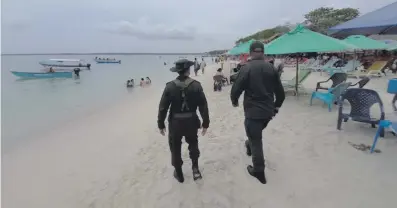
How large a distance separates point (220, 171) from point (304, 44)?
4.70 m

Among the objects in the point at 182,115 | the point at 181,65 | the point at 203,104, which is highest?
the point at 181,65

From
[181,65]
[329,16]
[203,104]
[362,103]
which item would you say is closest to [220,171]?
[203,104]

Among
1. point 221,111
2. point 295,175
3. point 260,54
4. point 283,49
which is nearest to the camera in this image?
point 260,54

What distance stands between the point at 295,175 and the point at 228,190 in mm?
918

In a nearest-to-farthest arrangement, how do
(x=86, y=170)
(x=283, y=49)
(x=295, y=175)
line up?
1. (x=295, y=175)
2. (x=86, y=170)
3. (x=283, y=49)

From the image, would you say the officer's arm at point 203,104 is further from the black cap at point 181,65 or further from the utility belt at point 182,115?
the black cap at point 181,65

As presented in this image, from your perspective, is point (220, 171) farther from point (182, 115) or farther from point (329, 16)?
point (329, 16)

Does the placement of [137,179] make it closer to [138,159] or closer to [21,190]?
[138,159]

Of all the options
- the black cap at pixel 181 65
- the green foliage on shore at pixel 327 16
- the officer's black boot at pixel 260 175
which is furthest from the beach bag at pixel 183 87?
the green foliage on shore at pixel 327 16

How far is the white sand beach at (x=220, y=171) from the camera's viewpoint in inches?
120

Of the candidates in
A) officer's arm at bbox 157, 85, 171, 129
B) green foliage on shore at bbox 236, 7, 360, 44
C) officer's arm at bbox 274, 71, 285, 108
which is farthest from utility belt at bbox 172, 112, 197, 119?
green foliage on shore at bbox 236, 7, 360, 44

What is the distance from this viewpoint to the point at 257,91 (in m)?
3.08

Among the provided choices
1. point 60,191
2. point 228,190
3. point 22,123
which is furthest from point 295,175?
point 22,123

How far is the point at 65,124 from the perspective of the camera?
9.01m
